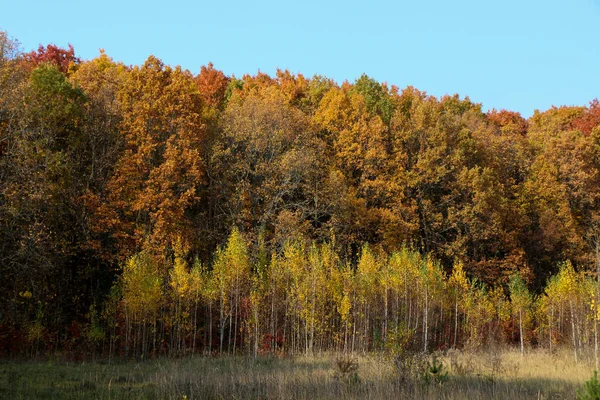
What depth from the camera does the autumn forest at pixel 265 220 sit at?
94.2 ft

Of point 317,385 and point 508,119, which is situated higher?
point 508,119

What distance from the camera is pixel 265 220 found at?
123ft

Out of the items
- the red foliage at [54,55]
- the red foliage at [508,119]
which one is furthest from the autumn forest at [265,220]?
the red foliage at [508,119]

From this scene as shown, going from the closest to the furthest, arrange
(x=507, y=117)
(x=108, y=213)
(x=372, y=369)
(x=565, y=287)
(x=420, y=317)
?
(x=372, y=369)
(x=108, y=213)
(x=565, y=287)
(x=420, y=317)
(x=507, y=117)

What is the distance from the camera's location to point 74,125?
108 feet

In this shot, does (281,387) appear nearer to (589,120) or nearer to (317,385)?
(317,385)

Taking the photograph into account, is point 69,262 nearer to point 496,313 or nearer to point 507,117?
point 496,313

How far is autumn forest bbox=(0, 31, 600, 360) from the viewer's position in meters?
28.7

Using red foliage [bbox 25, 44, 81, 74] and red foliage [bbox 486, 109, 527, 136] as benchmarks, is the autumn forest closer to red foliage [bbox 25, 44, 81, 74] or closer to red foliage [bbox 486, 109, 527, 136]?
red foliage [bbox 25, 44, 81, 74]

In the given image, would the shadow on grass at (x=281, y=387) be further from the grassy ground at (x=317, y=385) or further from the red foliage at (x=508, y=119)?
the red foliage at (x=508, y=119)

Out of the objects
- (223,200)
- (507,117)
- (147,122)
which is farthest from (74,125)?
(507,117)

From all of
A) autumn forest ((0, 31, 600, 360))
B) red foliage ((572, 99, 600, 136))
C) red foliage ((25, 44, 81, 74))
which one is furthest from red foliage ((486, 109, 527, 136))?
red foliage ((25, 44, 81, 74))

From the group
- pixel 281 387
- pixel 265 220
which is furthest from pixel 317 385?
pixel 265 220

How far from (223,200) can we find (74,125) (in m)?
10.1
